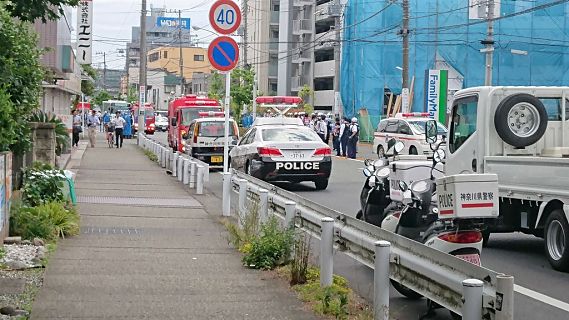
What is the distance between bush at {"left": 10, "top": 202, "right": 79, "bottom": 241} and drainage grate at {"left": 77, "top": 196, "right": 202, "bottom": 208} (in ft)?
12.9

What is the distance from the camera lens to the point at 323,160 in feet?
65.8

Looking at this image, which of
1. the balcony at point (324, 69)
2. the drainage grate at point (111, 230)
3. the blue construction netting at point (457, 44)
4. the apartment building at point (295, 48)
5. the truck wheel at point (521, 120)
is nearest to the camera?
the truck wheel at point (521, 120)

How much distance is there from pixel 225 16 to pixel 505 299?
375 inches

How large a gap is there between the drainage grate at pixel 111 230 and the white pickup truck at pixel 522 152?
5040mm

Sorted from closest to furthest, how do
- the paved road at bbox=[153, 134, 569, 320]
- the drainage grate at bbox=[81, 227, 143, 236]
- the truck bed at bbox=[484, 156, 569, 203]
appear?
the paved road at bbox=[153, 134, 569, 320] → the truck bed at bbox=[484, 156, 569, 203] → the drainage grate at bbox=[81, 227, 143, 236]

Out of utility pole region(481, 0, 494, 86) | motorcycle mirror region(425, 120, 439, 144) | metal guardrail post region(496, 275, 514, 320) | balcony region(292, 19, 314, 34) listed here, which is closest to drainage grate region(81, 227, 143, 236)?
motorcycle mirror region(425, 120, 439, 144)

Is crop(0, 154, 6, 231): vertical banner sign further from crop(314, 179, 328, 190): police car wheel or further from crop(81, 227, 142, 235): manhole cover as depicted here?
crop(314, 179, 328, 190): police car wheel

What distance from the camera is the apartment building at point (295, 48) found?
6988 centimetres

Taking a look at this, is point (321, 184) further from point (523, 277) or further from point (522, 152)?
point (523, 277)

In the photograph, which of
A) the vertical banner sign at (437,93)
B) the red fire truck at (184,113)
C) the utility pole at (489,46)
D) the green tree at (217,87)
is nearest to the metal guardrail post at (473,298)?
the utility pole at (489,46)

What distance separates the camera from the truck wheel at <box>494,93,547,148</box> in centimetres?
1162

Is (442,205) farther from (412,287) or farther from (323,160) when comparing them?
(323,160)

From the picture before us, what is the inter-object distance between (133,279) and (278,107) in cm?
3316

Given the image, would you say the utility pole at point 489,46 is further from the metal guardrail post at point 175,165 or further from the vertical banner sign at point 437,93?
the metal guardrail post at point 175,165
